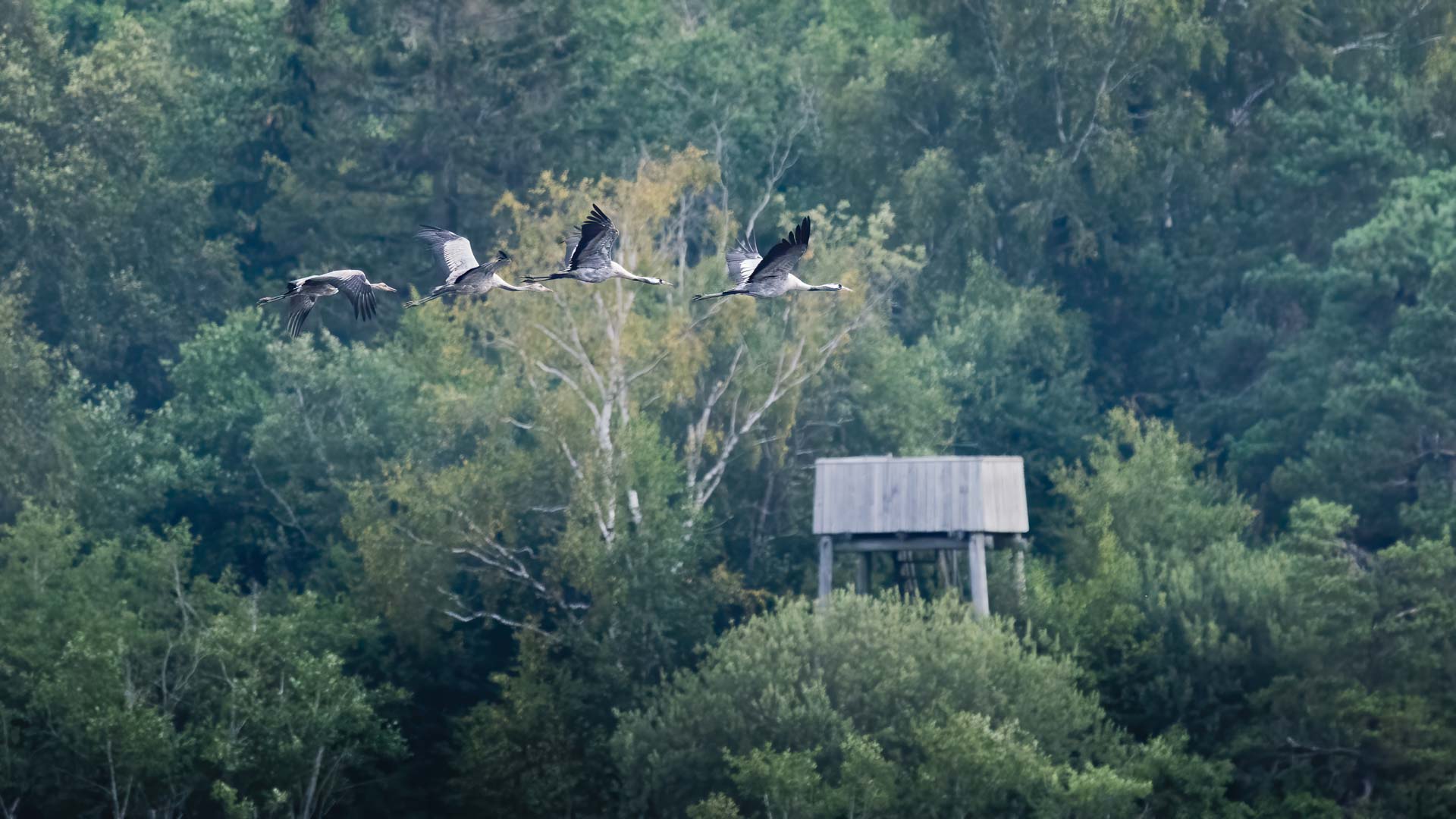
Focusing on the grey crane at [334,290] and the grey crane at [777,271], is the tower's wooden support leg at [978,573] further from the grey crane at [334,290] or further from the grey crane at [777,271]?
the grey crane at [334,290]

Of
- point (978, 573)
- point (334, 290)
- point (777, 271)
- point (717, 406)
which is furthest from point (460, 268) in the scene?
point (717, 406)

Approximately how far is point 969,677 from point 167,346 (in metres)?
30.7

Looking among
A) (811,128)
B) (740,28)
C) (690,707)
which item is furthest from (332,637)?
(740,28)

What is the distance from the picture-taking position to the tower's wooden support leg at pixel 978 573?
161 ft

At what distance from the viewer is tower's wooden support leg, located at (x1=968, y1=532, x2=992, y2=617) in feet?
161

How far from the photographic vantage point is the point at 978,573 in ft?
162

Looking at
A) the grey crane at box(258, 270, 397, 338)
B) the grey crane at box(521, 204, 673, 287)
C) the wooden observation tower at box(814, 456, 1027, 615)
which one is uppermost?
the grey crane at box(521, 204, 673, 287)

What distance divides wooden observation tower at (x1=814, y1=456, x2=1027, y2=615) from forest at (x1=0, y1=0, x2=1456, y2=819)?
1.42 m

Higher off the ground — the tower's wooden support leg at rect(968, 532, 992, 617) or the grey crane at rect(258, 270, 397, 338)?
the grey crane at rect(258, 270, 397, 338)

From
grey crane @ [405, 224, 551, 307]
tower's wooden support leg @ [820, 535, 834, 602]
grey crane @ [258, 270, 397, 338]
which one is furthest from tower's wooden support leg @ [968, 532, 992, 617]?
grey crane @ [258, 270, 397, 338]

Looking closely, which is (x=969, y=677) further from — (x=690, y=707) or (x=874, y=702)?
(x=690, y=707)

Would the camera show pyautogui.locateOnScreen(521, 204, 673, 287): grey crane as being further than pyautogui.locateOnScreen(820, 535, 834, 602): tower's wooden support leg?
No

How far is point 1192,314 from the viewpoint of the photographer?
69.2m

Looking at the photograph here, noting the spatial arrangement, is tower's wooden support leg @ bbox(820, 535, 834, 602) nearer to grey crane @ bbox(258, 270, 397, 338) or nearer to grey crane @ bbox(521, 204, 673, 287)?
grey crane @ bbox(521, 204, 673, 287)
